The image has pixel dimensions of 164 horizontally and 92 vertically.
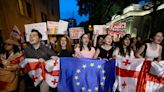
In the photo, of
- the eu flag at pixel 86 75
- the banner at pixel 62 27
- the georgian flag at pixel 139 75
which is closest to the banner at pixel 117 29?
the banner at pixel 62 27

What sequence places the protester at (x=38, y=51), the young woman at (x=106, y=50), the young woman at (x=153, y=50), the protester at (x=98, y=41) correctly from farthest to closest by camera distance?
the protester at (x=98, y=41), the young woman at (x=106, y=50), the young woman at (x=153, y=50), the protester at (x=38, y=51)

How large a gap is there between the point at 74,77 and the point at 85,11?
87.7 ft

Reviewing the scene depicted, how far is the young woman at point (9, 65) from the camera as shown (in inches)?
313

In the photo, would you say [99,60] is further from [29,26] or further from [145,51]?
[29,26]

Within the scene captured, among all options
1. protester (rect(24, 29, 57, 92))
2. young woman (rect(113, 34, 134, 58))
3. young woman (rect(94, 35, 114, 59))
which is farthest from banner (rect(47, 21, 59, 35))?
protester (rect(24, 29, 57, 92))

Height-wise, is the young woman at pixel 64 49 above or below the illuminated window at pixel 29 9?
below

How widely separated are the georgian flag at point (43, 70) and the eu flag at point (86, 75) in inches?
5.2

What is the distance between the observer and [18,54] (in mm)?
8578

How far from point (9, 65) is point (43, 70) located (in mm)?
962

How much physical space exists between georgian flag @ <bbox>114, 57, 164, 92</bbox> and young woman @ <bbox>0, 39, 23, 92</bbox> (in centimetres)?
230

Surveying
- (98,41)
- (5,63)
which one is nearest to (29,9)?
(98,41)

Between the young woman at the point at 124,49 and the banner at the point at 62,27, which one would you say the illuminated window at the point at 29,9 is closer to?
the banner at the point at 62,27

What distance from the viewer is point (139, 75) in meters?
7.40

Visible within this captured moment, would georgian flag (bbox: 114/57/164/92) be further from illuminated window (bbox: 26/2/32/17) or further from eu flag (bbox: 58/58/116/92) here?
illuminated window (bbox: 26/2/32/17)
